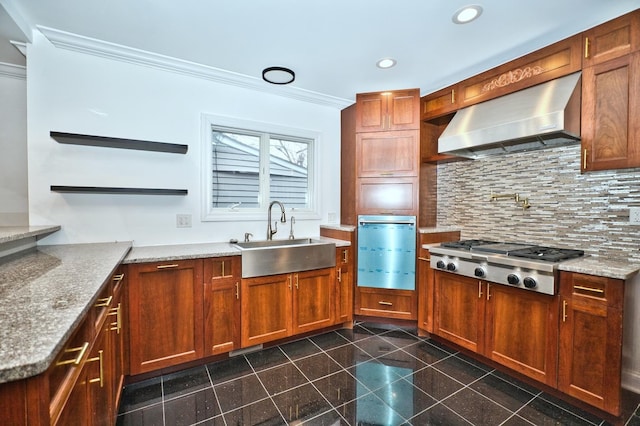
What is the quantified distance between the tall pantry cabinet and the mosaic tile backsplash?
54 centimetres

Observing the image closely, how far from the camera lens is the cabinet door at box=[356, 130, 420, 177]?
306cm

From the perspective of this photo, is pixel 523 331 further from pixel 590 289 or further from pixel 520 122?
pixel 520 122

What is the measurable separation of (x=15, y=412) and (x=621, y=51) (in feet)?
10.6

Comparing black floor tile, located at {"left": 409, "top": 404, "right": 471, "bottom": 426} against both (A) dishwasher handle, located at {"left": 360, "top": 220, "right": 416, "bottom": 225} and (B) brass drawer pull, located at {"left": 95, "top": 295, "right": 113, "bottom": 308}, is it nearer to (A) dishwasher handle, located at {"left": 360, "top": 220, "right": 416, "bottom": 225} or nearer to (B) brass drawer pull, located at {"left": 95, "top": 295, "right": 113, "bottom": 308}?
(A) dishwasher handle, located at {"left": 360, "top": 220, "right": 416, "bottom": 225}

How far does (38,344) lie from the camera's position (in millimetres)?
708

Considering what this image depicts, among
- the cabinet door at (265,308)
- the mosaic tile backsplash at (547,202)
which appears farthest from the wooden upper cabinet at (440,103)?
the cabinet door at (265,308)

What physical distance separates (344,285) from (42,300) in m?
2.35

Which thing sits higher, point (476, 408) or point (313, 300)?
point (313, 300)

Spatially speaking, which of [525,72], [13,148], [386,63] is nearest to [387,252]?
[386,63]

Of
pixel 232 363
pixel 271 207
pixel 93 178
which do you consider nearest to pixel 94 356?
pixel 232 363

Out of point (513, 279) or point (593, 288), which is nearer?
point (593, 288)

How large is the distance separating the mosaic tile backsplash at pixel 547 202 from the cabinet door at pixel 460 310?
710 millimetres

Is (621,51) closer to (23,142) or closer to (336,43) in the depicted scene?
(336,43)

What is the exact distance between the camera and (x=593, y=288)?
1769 millimetres
